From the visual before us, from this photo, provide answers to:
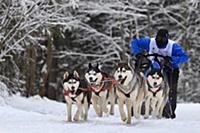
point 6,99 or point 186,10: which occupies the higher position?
point 186,10

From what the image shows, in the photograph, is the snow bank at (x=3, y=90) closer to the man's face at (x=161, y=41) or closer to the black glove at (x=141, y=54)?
the black glove at (x=141, y=54)

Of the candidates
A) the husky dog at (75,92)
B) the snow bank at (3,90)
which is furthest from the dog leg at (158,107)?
the snow bank at (3,90)

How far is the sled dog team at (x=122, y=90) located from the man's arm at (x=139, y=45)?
0.52 metres

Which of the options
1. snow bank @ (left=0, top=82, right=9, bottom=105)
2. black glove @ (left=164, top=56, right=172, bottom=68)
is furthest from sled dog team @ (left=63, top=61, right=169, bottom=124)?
snow bank @ (left=0, top=82, right=9, bottom=105)

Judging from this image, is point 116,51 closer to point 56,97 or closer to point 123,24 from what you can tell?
point 123,24

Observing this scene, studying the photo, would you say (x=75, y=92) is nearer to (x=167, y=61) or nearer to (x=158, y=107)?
(x=158, y=107)

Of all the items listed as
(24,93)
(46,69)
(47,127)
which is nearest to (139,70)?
(47,127)

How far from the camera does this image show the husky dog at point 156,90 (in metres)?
9.40

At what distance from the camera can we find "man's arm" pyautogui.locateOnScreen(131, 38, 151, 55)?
34.2 ft

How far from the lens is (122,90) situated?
8.68 meters

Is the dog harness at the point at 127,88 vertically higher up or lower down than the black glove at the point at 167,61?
lower down

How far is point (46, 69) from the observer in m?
23.0

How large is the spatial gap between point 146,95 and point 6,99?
20.8ft

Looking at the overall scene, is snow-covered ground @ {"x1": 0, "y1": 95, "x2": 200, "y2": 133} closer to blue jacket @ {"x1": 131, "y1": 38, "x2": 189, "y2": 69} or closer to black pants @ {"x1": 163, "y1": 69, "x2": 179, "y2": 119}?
black pants @ {"x1": 163, "y1": 69, "x2": 179, "y2": 119}
